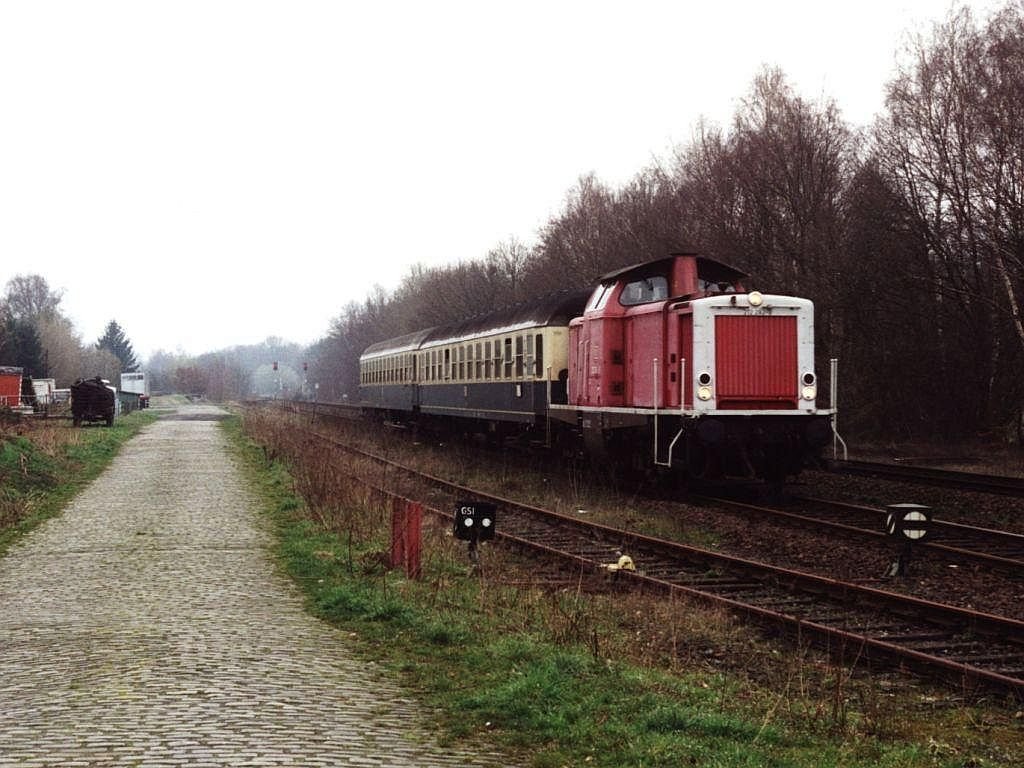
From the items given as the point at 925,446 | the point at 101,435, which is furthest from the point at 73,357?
the point at 925,446

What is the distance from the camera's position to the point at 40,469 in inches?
913

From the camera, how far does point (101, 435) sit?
128ft

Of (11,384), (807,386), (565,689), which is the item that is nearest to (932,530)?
(807,386)

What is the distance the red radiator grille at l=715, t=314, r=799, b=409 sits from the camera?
52.6ft

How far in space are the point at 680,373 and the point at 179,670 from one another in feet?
33.4

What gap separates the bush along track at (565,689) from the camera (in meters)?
5.76

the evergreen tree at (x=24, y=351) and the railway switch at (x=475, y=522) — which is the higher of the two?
the evergreen tree at (x=24, y=351)

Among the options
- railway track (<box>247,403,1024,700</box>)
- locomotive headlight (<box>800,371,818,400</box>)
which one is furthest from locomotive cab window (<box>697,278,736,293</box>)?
railway track (<box>247,403,1024,700</box>)

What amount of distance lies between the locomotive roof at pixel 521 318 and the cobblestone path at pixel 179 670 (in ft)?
27.1

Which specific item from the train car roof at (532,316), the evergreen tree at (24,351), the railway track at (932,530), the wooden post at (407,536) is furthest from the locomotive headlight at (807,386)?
the evergreen tree at (24,351)

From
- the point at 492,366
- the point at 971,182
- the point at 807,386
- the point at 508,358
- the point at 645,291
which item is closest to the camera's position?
the point at 807,386

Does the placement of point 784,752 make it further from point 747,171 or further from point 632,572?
point 747,171

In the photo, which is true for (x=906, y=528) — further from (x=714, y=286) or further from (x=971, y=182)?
(x=971, y=182)

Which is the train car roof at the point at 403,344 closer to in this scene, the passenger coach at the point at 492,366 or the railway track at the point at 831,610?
the passenger coach at the point at 492,366
